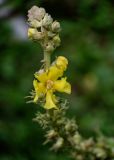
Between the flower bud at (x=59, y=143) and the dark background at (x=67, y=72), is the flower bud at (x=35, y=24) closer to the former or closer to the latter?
the flower bud at (x=59, y=143)

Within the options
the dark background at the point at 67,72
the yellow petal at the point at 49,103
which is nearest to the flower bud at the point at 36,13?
the yellow petal at the point at 49,103

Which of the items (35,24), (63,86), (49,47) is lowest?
(63,86)

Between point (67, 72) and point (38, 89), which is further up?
point (67, 72)

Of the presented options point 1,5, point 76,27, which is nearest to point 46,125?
point 1,5

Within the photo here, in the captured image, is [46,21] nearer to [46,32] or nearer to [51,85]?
[46,32]

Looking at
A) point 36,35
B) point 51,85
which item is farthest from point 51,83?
point 36,35

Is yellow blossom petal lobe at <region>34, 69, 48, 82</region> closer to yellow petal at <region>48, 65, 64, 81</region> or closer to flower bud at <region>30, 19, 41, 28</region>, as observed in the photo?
yellow petal at <region>48, 65, 64, 81</region>

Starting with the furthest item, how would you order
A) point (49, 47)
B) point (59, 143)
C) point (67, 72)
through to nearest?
point (67, 72)
point (59, 143)
point (49, 47)
